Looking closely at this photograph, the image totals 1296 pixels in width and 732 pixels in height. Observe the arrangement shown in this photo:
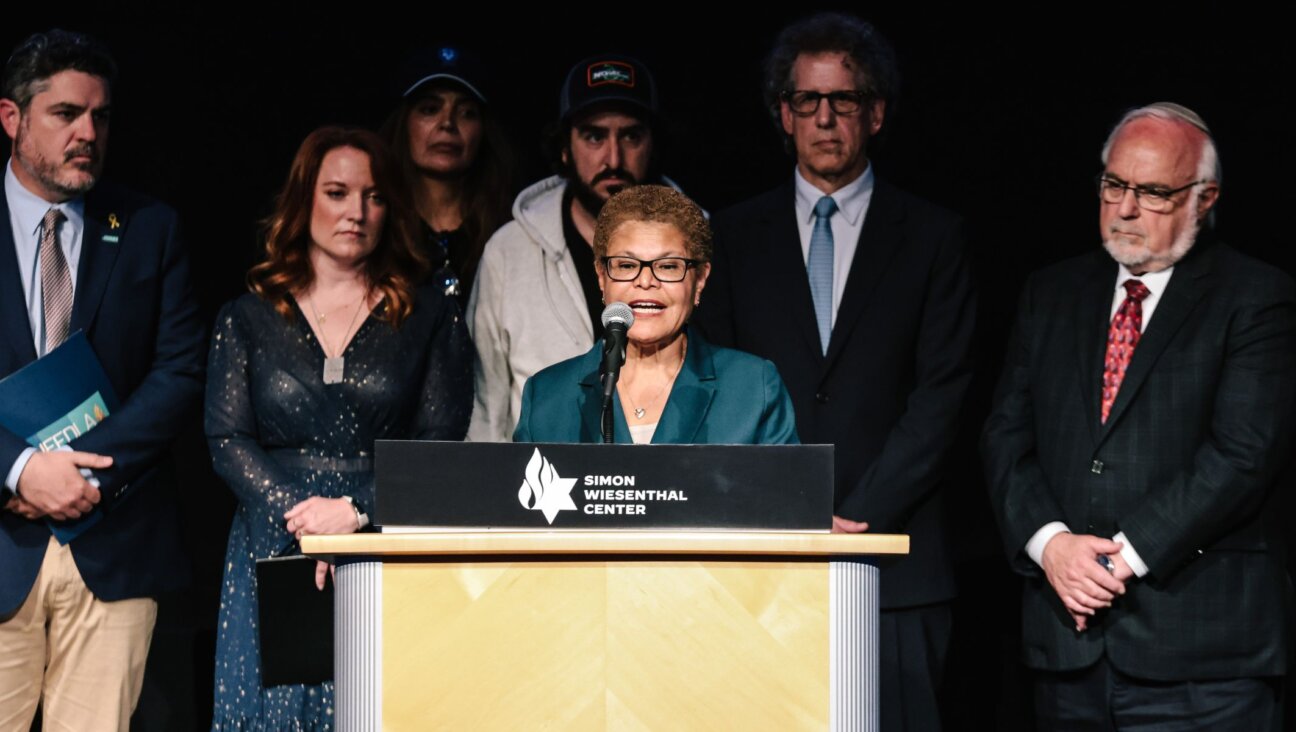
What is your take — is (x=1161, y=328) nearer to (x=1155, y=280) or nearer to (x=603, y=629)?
(x=1155, y=280)

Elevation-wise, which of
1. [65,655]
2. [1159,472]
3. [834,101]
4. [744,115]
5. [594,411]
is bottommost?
[65,655]

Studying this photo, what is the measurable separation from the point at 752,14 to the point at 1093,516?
1.98 metres

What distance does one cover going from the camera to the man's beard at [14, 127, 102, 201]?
387 cm

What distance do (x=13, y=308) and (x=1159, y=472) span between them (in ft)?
8.72

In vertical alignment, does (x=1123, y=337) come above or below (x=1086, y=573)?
above

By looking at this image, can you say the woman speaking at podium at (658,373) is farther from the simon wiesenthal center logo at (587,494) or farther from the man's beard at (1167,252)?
the man's beard at (1167,252)

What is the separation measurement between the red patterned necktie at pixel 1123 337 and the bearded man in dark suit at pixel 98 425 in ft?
7.18

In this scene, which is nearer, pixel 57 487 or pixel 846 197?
pixel 57 487

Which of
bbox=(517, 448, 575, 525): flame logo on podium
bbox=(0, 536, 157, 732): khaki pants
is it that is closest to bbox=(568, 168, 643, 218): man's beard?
bbox=(0, 536, 157, 732): khaki pants

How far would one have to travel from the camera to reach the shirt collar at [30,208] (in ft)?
12.8

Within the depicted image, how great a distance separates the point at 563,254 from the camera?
13.7ft

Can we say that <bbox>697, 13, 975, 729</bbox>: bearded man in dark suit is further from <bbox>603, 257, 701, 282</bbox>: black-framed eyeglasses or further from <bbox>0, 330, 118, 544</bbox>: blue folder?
<bbox>0, 330, 118, 544</bbox>: blue folder

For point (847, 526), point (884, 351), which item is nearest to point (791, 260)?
point (884, 351)

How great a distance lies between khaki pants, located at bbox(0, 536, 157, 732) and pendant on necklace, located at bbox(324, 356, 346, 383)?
0.76 meters
